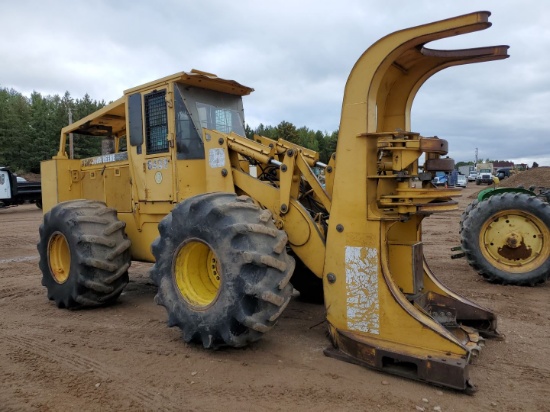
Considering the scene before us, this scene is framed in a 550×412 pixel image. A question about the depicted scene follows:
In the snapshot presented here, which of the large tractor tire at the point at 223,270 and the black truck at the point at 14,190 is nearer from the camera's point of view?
the large tractor tire at the point at 223,270

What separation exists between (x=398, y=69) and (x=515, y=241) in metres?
4.05

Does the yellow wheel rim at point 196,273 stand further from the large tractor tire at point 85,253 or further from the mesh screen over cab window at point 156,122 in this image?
the mesh screen over cab window at point 156,122

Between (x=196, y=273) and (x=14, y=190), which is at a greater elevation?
(x=14, y=190)

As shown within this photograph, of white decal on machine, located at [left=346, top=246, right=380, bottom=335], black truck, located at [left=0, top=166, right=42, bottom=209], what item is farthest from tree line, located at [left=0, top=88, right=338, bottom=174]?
white decal on machine, located at [left=346, top=246, right=380, bottom=335]

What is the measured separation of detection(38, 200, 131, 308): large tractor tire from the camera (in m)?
5.52

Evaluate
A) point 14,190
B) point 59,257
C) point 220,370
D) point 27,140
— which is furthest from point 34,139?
point 220,370

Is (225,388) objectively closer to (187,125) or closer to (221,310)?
(221,310)

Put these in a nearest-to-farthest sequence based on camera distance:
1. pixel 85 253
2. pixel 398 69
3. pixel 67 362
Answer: pixel 67 362 < pixel 398 69 < pixel 85 253

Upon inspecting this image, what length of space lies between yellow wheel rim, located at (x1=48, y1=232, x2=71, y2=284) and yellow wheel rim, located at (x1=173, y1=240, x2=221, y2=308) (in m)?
2.42

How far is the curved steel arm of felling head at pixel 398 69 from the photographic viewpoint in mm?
3512

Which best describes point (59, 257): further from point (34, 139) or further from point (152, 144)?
point (34, 139)

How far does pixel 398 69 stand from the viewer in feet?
14.4

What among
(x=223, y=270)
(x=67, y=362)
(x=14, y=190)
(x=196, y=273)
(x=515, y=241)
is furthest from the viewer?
(x=14, y=190)

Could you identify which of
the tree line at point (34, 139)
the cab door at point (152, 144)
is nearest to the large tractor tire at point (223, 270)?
the cab door at point (152, 144)
